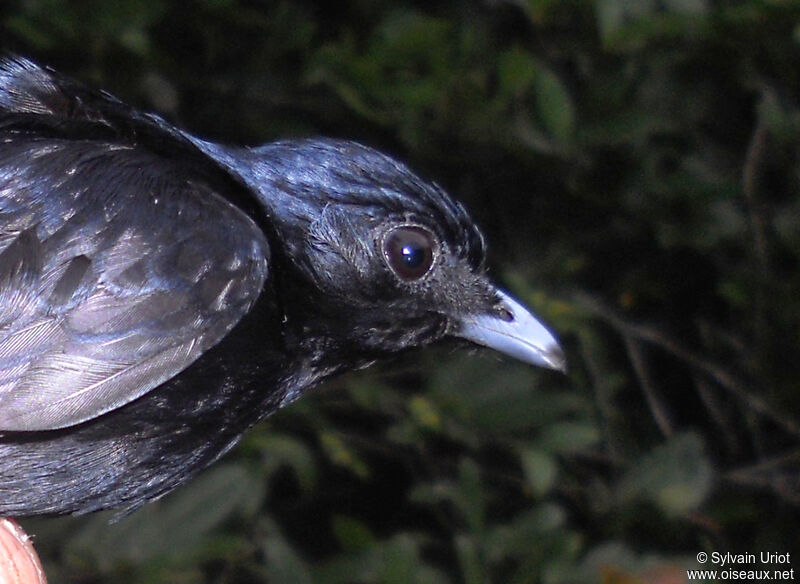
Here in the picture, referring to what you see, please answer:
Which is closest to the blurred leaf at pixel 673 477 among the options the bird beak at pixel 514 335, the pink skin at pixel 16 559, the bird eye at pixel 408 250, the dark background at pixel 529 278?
the dark background at pixel 529 278

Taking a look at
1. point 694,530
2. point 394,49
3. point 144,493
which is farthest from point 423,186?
point 694,530

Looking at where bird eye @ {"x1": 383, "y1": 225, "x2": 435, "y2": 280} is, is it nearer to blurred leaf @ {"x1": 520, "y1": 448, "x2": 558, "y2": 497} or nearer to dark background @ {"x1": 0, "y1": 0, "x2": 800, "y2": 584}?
dark background @ {"x1": 0, "y1": 0, "x2": 800, "y2": 584}

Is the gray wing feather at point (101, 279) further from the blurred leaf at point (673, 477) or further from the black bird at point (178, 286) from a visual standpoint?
the blurred leaf at point (673, 477)

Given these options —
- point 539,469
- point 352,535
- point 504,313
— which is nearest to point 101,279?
point 504,313

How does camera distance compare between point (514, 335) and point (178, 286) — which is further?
point (514, 335)

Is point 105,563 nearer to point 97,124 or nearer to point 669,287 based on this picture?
point 97,124

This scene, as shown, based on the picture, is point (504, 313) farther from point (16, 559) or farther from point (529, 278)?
point (529, 278)
